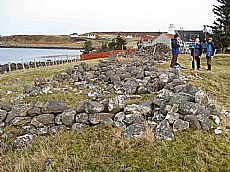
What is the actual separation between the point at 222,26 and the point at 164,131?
4367 centimetres

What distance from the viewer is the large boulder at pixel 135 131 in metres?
6.37

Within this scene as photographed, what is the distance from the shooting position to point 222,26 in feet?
151

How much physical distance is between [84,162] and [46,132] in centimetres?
169

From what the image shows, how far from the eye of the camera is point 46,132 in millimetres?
7066

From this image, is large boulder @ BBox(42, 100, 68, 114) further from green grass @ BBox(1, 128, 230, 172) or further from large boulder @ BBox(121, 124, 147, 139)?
large boulder @ BBox(121, 124, 147, 139)

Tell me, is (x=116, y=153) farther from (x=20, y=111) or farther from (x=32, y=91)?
(x=32, y=91)

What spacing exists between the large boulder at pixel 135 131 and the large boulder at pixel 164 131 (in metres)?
0.29

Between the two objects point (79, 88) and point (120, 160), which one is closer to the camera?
point (120, 160)

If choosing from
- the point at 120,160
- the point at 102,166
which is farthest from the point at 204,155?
the point at 102,166

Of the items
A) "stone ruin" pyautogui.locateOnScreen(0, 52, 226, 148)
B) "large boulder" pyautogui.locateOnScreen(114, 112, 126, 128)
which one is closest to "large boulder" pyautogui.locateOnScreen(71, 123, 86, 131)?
"stone ruin" pyautogui.locateOnScreen(0, 52, 226, 148)

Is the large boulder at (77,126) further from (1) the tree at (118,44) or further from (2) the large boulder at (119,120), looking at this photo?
(1) the tree at (118,44)

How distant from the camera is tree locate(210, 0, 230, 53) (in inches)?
1737

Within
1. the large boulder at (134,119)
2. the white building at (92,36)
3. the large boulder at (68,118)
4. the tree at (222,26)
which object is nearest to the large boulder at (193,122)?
the large boulder at (134,119)

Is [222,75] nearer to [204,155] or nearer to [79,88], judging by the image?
[79,88]
